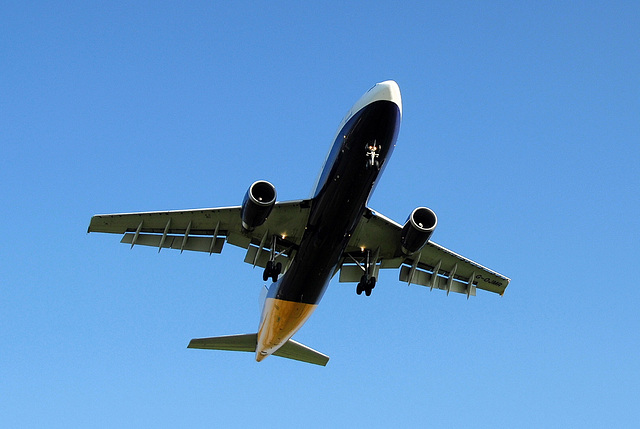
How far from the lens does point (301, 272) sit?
70.3ft

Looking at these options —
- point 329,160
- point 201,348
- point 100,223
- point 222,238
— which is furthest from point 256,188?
point 201,348

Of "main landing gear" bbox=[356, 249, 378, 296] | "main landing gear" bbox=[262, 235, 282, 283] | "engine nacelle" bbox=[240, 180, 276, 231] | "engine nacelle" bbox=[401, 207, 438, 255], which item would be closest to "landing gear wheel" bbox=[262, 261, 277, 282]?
"main landing gear" bbox=[262, 235, 282, 283]

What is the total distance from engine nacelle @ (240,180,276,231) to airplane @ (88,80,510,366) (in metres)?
0.03

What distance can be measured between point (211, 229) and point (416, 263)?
7308 millimetres

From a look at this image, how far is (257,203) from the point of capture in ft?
64.8

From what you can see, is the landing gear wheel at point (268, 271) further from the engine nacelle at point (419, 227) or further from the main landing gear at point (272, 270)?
the engine nacelle at point (419, 227)

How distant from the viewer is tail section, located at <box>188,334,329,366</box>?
2731 centimetres

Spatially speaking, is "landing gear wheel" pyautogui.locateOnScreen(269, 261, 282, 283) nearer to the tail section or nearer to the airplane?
the airplane

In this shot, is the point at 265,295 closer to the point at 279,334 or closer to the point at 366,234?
the point at 279,334

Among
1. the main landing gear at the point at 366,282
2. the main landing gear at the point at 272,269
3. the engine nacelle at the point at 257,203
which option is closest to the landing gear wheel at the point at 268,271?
the main landing gear at the point at 272,269

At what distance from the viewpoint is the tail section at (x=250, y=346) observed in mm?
27311

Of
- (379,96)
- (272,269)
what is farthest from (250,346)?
(379,96)

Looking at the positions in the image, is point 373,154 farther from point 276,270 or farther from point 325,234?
point 276,270

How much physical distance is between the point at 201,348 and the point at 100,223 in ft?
24.1
